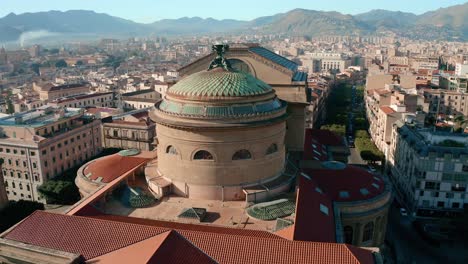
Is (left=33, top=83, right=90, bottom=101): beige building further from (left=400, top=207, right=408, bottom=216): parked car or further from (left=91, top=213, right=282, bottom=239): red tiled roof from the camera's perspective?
(left=400, top=207, right=408, bottom=216): parked car

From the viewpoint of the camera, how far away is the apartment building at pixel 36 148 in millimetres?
58500

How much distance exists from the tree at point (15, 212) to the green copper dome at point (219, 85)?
27.2 meters

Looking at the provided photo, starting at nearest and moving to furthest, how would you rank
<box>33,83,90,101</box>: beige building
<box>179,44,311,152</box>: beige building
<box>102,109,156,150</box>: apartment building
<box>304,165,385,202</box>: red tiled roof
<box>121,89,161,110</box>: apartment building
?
Answer: <box>304,165,385,202</box>: red tiled roof
<box>179,44,311,152</box>: beige building
<box>102,109,156,150</box>: apartment building
<box>121,89,161,110</box>: apartment building
<box>33,83,90,101</box>: beige building

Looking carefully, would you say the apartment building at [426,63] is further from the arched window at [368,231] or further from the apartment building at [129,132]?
the arched window at [368,231]

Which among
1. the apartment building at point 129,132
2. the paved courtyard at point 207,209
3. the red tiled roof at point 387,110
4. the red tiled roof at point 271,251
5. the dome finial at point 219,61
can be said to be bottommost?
the apartment building at point 129,132

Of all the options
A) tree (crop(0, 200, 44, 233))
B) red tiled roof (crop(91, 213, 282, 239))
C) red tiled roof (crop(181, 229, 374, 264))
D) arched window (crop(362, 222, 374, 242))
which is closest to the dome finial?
red tiled roof (crop(91, 213, 282, 239))

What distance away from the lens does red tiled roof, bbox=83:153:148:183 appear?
124 feet

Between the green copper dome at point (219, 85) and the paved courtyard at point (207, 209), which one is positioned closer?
the paved courtyard at point (207, 209)

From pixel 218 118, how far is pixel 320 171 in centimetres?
1286

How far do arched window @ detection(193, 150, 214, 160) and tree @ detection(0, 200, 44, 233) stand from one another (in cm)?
2653

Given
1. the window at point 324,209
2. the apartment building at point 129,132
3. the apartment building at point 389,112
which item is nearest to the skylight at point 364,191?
the window at point 324,209

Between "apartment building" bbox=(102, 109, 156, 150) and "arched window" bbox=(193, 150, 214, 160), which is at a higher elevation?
"arched window" bbox=(193, 150, 214, 160)

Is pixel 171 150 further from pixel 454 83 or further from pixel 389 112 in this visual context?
pixel 454 83

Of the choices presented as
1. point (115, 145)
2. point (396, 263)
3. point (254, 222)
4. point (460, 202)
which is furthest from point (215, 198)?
point (115, 145)
